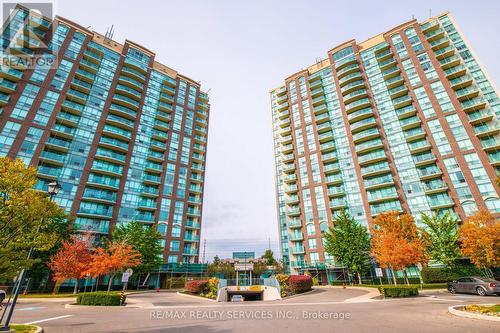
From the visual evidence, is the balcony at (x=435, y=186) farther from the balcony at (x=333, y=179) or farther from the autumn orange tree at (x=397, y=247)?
the balcony at (x=333, y=179)

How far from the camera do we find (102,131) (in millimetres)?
52625

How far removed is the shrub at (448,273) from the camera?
112ft

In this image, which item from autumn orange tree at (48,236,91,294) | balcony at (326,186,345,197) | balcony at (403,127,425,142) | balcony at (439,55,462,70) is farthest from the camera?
balcony at (326,186,345,197)

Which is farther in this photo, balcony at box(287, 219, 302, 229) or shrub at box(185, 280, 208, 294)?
balcony at box(287, 219, 302, 229)

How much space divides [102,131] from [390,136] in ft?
203

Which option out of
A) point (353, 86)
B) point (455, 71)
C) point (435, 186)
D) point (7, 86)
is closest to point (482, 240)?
point (435, 186)

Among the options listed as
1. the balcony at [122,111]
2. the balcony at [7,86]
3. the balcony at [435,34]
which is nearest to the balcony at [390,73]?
the balcony at [435,34]

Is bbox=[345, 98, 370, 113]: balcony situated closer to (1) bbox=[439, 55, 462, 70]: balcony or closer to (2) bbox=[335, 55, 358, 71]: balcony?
(2) bbox=[335, 55, 358, 71]: balcony

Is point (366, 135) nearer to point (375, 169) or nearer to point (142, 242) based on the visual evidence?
point (375, 169)

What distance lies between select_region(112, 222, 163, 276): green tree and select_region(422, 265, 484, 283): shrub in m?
42.0

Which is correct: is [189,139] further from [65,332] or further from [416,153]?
[65,332]

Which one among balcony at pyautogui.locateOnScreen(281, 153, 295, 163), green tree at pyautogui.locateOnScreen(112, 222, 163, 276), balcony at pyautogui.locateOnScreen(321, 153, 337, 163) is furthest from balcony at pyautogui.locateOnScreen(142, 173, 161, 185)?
balcony at pyautogui.locateOnScreen(321, 153, 337, 163)

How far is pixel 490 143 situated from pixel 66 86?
8166 cm

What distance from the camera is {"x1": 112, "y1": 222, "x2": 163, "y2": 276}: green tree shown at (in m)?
39.7
